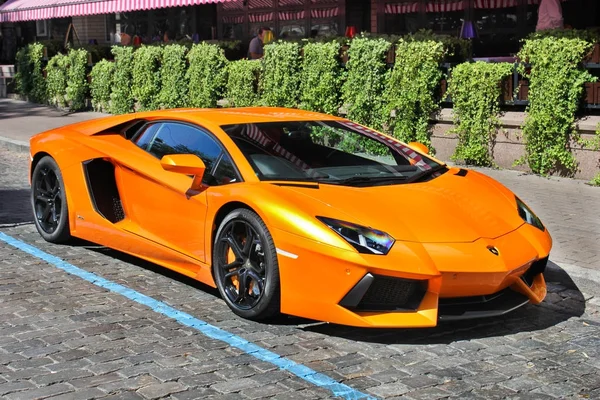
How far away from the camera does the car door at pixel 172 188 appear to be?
5789 mm

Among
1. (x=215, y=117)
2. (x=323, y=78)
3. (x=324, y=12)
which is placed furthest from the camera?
(x=324, y=12)

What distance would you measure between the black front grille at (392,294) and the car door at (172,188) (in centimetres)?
130

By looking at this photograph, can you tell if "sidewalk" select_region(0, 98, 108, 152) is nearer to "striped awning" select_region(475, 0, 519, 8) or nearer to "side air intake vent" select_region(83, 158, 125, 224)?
"side air intake vent" select_region(83, 158, 125, 224)

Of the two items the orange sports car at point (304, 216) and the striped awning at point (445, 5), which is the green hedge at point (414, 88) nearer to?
the orange sports car at point (304, 216)

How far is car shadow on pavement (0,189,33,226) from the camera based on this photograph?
862 cm

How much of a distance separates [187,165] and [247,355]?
1.44 meters

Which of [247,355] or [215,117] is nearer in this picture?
[247,355]

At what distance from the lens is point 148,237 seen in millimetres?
6273

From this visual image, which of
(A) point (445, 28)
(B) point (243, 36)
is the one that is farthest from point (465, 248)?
(B) point (243, 36)

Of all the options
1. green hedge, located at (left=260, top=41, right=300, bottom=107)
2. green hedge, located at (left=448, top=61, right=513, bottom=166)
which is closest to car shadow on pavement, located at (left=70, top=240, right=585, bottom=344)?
green hedge, located at (left=448, top=61, right=513, bottom=166)

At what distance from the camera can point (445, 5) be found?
66.1 feet

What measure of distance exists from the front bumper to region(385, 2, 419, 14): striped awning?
16.4m

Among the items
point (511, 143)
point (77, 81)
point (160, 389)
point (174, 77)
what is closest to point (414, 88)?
point (511, 143)

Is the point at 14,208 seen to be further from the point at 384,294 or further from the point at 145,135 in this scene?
the point at 384,294
